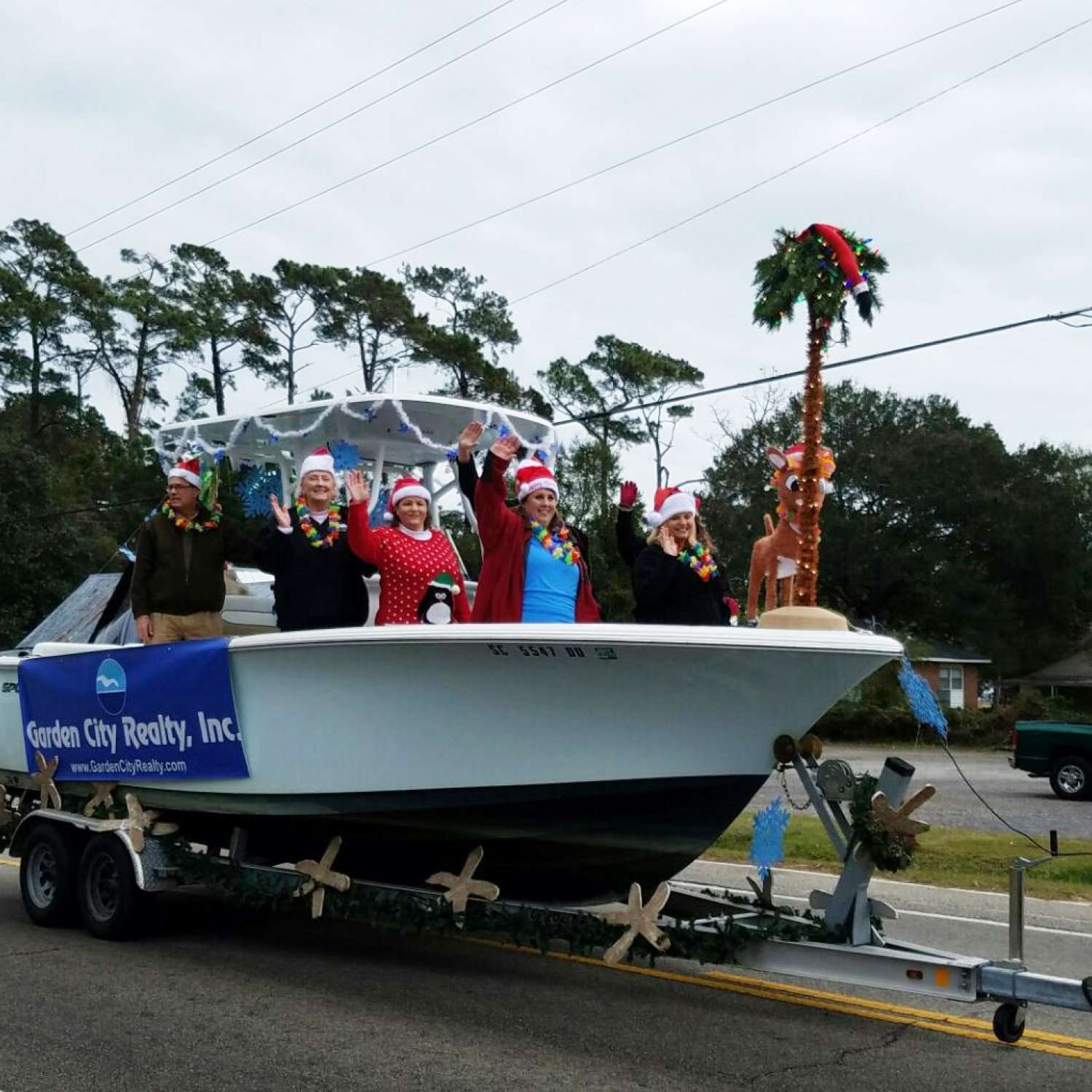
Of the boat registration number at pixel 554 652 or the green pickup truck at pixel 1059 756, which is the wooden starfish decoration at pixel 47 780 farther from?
the green pickup truck at pixel 1059 756

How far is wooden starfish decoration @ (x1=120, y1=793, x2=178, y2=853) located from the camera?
736 centimetres

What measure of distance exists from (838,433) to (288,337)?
909 inches

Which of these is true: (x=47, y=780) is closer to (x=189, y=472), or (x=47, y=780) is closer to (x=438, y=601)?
(x=189, y=472)

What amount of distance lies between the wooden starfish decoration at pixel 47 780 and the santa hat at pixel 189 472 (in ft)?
6.35

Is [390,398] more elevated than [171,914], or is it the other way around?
[390,398]

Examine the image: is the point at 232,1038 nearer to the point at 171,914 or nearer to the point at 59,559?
the point at 171,914

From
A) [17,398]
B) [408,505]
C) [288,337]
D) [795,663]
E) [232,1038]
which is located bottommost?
[232,1038]

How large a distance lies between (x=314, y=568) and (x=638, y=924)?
251 cm

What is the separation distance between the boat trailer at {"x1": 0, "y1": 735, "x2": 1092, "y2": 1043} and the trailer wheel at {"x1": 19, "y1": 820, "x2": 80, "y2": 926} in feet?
0.36

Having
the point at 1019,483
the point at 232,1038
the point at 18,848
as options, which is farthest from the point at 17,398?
the point at 232,1038

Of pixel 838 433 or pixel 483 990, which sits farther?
pixel 838 433

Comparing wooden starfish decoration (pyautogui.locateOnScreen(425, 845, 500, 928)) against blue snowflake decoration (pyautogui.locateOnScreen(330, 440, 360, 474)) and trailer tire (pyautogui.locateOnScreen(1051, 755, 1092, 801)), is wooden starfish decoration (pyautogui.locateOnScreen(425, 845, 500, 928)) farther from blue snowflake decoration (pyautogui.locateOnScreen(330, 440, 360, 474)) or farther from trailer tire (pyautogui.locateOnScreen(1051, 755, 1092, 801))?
trailer tire (pyautogui.locateOnScreen(1051, 755, 1092, 801))

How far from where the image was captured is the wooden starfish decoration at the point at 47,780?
8.16 metres

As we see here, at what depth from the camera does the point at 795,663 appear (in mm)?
5340
